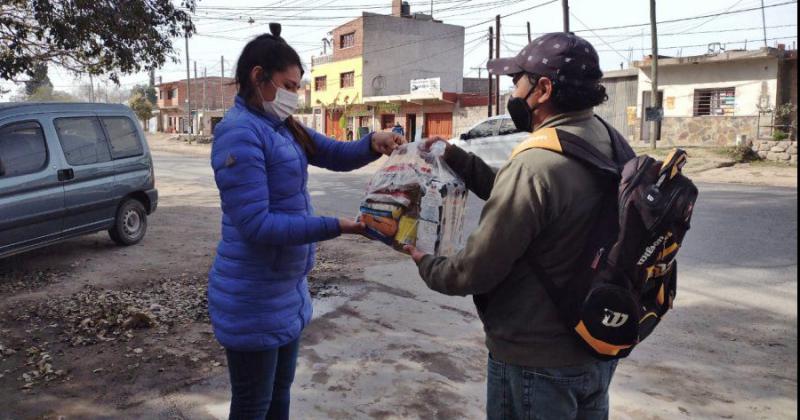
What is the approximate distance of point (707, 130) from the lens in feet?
73.4

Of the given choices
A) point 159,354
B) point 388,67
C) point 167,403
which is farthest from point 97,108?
point 388,67

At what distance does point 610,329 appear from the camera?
1.71 meters

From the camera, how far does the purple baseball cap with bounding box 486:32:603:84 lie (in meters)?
1.80

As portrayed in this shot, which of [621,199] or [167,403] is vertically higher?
[621,199]

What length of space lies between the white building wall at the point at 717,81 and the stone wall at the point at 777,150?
2.27 meters

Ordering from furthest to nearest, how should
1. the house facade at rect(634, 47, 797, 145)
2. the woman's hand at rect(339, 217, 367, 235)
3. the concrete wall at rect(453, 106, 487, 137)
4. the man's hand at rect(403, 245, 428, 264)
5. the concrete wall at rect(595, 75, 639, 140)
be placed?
1. the concrete wall at rect(453, 106, 487, 137)
2. the concrete wall at rect(595, 75, 639, 140)
3. the house facade at rect(634, 47, 797, 145)
4. the woman's hand at rect(339, 217, 367, 235)
5. the man's hand at rect(403, 245, 428, 264)

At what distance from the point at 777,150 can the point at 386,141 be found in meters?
20.3

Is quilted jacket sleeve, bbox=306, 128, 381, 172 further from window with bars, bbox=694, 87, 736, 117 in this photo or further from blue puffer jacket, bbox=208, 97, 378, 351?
window with bars, bbox=694, 87, 736, 117

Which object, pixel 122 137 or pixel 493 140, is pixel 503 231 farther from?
pixel 493 140

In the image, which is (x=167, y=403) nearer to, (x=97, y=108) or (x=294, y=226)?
(x=294, y=226)

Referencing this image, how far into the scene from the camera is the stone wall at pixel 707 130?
21.4 meters

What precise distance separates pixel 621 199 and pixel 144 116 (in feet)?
196

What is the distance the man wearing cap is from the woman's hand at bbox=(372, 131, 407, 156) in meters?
0.76

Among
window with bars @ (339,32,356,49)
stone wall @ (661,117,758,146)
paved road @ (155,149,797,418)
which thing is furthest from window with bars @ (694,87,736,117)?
window with bars @ (339,32,356,49)
